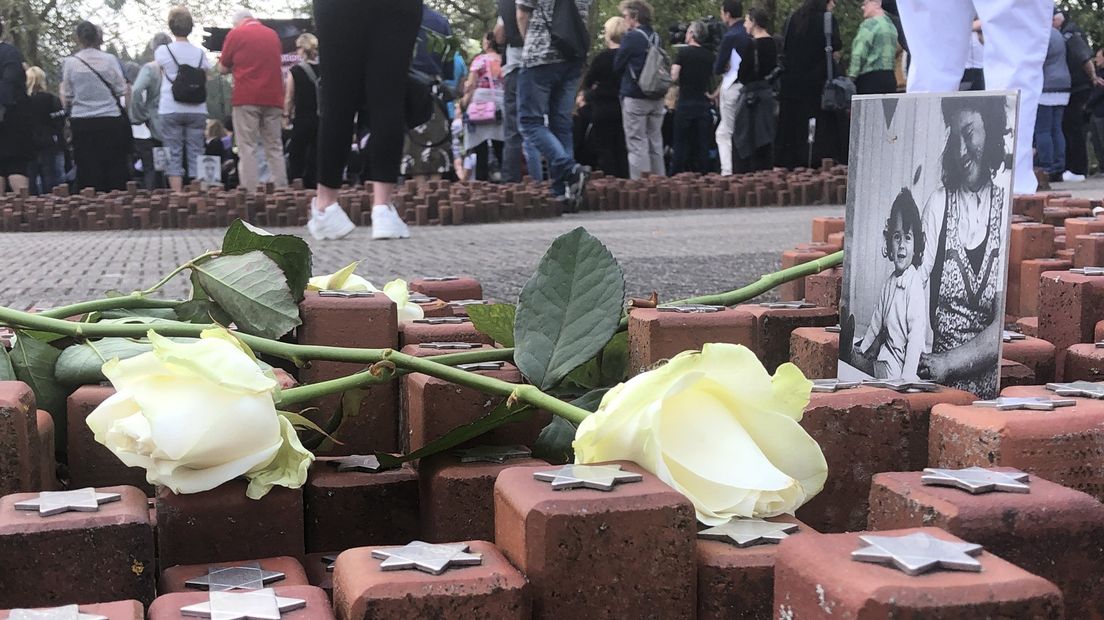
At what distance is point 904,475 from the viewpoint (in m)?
0.95

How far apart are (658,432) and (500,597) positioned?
18cm

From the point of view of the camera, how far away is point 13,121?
12898 mm

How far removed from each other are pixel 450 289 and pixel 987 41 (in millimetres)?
2397

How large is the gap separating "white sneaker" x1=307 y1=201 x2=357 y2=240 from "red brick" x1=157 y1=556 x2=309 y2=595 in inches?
184

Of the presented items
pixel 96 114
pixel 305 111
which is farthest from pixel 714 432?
pixel 305 111

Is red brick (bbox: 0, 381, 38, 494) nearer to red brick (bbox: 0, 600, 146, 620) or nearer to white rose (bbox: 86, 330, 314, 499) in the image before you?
white rose (bbox: 86, 330, 314, 499)

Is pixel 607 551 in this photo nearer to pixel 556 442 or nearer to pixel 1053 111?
pixel 556 442

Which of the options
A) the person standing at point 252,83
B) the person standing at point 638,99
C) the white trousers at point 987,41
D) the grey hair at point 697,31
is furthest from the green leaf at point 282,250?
the grey hair at point 697,31

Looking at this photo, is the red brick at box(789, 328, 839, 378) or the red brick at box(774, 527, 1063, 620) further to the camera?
the red brick at box(789, 328, 839, 378)

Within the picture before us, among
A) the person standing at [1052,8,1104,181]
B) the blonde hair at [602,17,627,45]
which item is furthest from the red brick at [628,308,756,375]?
the person standing at [1052,8,1104,181]

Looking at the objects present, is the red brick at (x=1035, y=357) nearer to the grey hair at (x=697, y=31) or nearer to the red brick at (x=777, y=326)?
the red brick at (x=777, y=326)

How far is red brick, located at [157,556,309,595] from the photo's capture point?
36.3 inches

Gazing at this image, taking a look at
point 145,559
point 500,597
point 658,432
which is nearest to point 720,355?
point 658,432

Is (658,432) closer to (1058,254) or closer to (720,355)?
(720,355)
